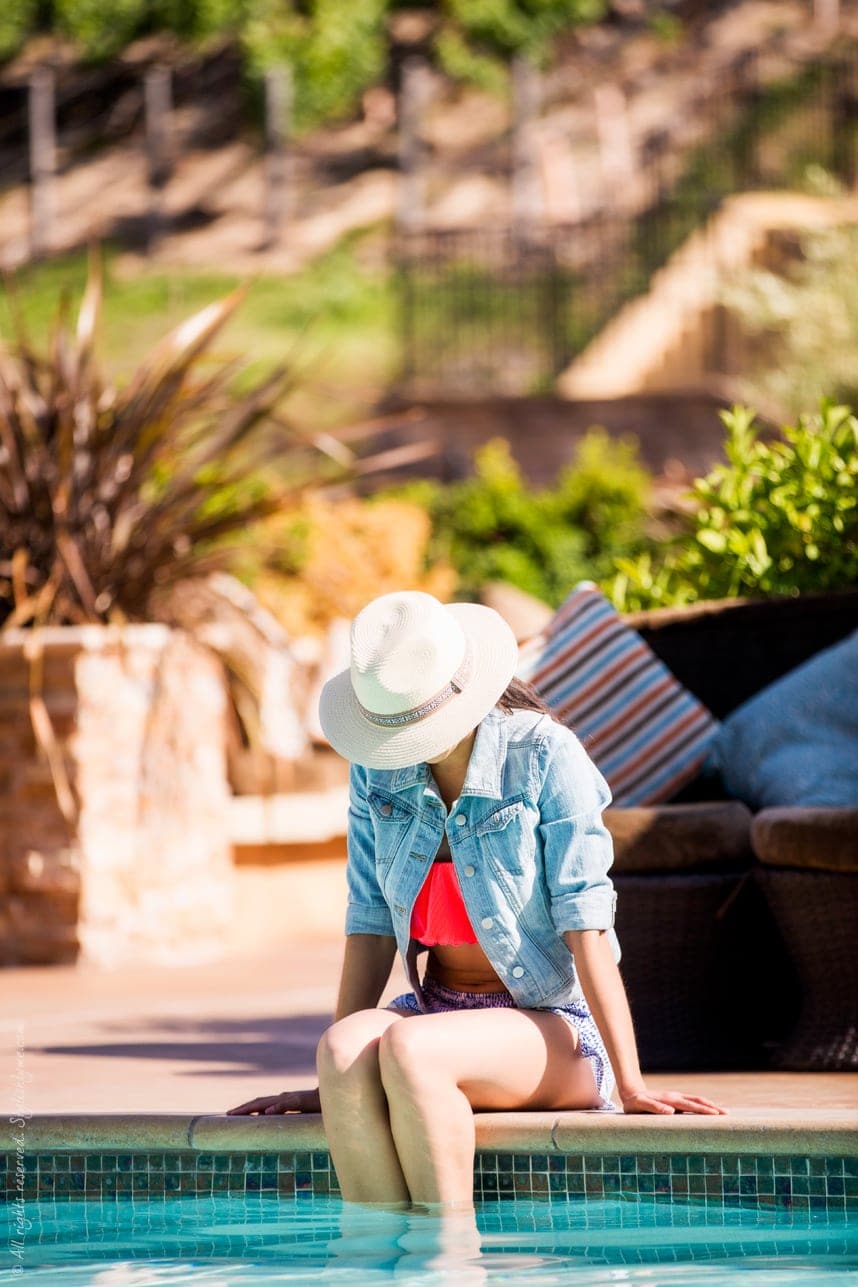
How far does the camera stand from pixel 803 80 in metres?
20.6

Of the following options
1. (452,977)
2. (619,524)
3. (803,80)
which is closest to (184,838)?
(452,977)

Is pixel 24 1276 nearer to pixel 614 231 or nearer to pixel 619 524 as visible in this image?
pixel 619 524

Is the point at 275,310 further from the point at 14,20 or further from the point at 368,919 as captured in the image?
the point at 368,919

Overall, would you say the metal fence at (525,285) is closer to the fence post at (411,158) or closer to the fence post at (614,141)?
the fence post at (614,141)

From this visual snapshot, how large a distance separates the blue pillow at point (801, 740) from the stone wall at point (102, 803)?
2481mm

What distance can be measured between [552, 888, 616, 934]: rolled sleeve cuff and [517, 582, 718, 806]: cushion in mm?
1399

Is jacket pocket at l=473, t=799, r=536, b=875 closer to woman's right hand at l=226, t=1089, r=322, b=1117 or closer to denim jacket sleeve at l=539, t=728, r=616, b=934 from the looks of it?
denim jacket sleeve at l=539, t=728, r=616, b=934

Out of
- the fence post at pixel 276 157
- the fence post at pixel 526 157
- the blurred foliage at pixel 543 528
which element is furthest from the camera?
the fence post at pixel 276 157

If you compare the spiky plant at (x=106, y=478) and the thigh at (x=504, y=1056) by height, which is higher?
the spiky plant at (x=106, y=478)

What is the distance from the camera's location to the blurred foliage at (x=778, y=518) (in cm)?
539

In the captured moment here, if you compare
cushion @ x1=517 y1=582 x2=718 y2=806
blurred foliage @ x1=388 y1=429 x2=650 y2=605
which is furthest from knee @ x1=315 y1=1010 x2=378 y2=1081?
blurred foliage @ x1=388 y1=429 x2=650 y2=605

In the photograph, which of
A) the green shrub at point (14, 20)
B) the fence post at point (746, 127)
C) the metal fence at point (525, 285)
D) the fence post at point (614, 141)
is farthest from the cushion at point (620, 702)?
the green shrub at point (14, 20)

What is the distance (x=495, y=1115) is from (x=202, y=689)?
3.68m

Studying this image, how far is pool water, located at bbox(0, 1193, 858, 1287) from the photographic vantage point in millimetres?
3062
